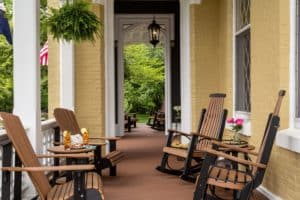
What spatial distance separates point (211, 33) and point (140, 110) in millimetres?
16043

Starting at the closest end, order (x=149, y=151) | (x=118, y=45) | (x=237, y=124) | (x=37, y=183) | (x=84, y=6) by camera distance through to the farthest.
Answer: (x=37, y=183)
(x=84, y=6)
(x=237, y=124)
(x=149, y=151)
(x=118, y=45)

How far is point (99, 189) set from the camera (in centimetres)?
359

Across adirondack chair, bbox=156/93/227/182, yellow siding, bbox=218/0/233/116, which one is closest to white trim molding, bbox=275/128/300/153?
adirondack chair, bbox=156/93/227/182

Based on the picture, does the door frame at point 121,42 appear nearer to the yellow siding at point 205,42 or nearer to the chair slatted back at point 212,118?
the yellow siding at point 205,42

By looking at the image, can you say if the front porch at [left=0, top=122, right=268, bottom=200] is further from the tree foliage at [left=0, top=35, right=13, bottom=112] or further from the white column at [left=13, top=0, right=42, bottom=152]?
the tree foliage at [left=0, top=35, right=13, bottom=112]

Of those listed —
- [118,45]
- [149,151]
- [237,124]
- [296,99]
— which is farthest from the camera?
[118,45]

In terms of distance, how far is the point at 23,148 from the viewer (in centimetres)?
349

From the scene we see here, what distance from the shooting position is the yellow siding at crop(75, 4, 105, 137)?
7648 mm

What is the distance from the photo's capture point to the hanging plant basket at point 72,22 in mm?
5500

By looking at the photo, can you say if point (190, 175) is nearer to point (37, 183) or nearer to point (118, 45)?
point (37, 183)

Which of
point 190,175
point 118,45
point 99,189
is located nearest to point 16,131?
point 99,189

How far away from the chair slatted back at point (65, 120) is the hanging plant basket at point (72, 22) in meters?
0.93

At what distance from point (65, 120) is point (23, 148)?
254 cm

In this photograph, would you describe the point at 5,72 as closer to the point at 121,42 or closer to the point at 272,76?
the point at 121,42
